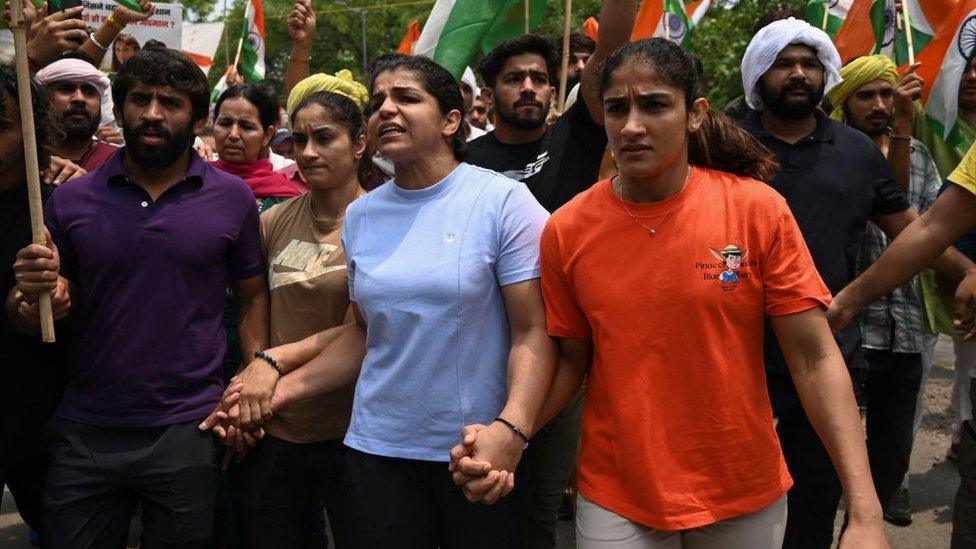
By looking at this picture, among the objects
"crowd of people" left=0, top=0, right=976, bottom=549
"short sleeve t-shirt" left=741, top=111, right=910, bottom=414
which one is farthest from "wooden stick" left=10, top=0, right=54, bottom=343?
"short sleeve t-shirt" left=741, top=111, right=910, bottom=414

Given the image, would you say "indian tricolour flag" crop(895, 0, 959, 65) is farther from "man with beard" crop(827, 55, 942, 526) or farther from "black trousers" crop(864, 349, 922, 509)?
"black trousers" crop(864, 349, 922, 509)

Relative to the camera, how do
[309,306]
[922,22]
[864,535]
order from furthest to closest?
[922,22] → [309,306] → [864,535]

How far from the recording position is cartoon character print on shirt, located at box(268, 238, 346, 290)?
12.1ft

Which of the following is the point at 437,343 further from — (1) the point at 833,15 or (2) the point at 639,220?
(1) the point at 833,15

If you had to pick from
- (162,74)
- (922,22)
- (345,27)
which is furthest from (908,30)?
(345,27)

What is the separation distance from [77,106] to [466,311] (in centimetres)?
272

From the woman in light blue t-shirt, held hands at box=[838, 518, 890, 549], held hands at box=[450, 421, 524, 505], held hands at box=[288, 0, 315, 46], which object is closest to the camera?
held hands at box=[838, 518, 890, 549]

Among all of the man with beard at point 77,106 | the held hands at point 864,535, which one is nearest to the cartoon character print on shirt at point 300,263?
the man with beard at point 77,106

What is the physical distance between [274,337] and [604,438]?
1434mm

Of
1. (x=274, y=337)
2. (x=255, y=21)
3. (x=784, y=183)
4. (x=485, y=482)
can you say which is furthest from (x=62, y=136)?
(x=255, y=21)

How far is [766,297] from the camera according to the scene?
2.75 meters

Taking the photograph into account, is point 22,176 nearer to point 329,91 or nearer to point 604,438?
point 329,91

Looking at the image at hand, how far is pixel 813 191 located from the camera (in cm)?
372

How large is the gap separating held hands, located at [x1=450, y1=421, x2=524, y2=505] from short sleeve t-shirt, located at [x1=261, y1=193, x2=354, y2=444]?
3.22 feet
